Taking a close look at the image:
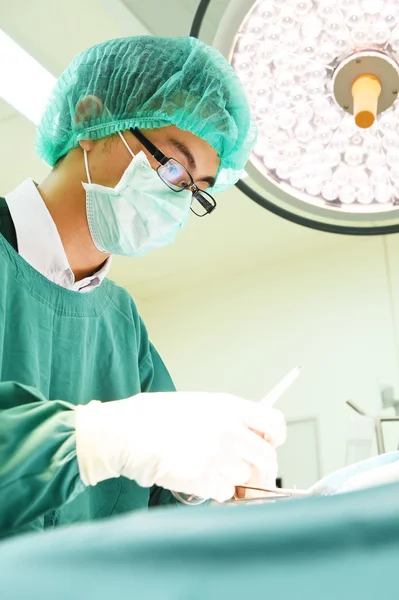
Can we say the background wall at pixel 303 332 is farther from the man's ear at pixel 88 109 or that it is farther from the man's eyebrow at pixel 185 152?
the man's ear at pixel 88 109

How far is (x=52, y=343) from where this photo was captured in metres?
1.18

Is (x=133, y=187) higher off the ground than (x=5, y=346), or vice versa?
(x=133, y=187)

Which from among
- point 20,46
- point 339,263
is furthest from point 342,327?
point 20,46

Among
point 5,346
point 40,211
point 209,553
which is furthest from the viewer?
point 40,211

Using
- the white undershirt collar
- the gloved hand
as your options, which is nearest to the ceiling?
the white undershirt collar

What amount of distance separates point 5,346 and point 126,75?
1.95ft

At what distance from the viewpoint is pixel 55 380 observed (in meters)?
1.16

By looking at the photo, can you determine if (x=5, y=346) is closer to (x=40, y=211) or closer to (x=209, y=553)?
(x=40, y=211)

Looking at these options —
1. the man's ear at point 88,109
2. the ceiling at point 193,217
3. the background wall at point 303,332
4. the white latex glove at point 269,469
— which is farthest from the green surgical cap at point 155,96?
the background wall at point 303,332

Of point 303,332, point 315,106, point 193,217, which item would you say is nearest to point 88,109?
point 315,106

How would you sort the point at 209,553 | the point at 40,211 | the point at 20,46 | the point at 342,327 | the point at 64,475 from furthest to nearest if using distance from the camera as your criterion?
the point at 342,327, the point at 20,46, the point at 40,211, the point at 64,475, the point at 209,553

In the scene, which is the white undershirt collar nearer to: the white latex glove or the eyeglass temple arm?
the eyeglass temple arm

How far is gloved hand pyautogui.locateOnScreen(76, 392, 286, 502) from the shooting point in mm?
807

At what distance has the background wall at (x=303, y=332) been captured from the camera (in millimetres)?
3111
